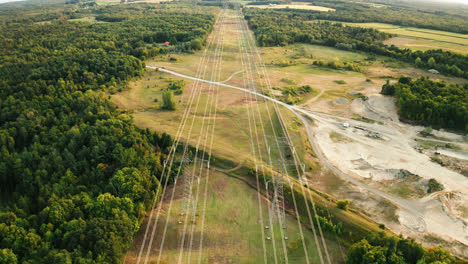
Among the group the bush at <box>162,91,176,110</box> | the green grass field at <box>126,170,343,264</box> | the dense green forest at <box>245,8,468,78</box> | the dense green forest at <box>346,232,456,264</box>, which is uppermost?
the dense green forest at <box>245,8,468,78</box>

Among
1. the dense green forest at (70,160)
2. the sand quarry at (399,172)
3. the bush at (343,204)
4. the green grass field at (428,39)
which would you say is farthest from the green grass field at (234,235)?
the green grass field at (428,39)

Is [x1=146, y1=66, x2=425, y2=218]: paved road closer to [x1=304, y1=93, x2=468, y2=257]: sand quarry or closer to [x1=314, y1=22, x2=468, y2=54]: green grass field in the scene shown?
[x1=304, y1=93, x2=468, y2=257]: sand quarry

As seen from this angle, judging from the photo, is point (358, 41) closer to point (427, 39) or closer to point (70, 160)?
point (427, 39)

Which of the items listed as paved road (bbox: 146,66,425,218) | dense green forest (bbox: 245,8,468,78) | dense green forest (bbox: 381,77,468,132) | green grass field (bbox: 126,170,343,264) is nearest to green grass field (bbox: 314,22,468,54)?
dense green forest (bbox: 245,8,468,78)

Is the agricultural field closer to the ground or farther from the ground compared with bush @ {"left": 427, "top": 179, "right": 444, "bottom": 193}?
farther from the ground

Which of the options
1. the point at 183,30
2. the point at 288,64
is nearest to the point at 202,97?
the point at 288,64

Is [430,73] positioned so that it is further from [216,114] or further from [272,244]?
[272,244]

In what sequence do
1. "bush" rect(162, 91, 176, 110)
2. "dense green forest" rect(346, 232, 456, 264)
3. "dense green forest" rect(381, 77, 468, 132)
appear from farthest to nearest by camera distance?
"bush" rect(162, 91, 176, 110) → "dense green forest" rect(381, 77, 468, 132) → "dense green forest" rect(346, 232, 456, 264)
